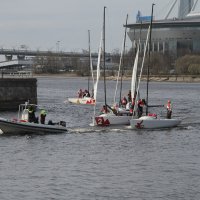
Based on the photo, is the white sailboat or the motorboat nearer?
the motorboat

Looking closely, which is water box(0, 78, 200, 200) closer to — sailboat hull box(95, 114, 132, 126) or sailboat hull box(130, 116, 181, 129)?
sailboat hull box(130, 116, 181, 129)

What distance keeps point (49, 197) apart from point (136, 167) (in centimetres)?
877

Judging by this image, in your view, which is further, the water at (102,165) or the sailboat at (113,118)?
the sailboat at (113,118)

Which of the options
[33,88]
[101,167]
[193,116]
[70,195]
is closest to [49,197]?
[70,195]

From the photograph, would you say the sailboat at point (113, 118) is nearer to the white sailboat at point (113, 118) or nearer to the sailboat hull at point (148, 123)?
the white sailboat at point (113, 118)

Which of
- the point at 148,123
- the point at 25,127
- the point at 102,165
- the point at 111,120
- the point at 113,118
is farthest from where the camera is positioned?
the point at 113,118

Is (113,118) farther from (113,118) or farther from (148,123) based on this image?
(148,123)

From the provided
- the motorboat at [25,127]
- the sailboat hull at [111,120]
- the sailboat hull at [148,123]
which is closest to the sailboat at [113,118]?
the sailboat hull at [111,120]

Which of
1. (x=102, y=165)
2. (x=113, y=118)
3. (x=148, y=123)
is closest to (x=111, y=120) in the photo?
(x=113, y=118)

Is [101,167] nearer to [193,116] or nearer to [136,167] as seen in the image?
[136,167]

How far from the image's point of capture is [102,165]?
1606 inches

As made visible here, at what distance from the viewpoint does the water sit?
3381 centimetres

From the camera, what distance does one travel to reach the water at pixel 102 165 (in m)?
33.8

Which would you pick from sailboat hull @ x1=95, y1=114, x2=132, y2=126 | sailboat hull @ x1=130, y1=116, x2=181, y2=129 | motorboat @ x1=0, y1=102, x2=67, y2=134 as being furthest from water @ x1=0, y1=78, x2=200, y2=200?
sailboat hull @ x1=95, y1=114, x2=132, y2=126
